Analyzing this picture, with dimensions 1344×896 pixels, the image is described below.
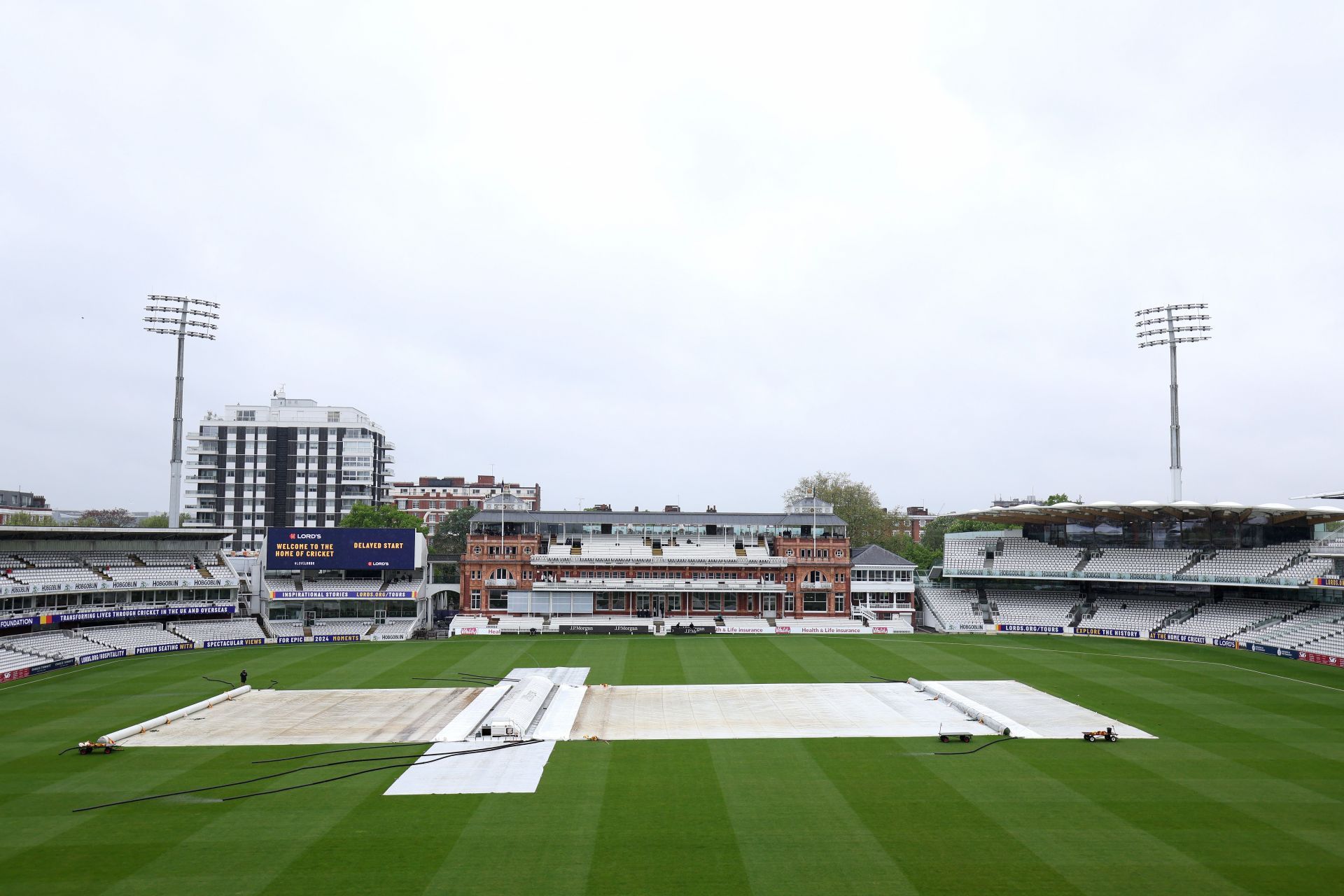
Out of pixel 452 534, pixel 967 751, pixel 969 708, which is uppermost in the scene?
pixel 452 534

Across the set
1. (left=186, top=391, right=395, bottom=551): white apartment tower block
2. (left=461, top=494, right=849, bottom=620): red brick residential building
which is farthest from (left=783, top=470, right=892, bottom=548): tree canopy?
(left=186, top=391, right=395, bottom=551): white apartment tower block

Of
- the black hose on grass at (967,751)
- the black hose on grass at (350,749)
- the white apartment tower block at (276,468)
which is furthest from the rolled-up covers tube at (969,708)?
the white apartment tower block at (276,468)

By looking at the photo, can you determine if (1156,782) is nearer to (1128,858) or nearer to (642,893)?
(1128,858)

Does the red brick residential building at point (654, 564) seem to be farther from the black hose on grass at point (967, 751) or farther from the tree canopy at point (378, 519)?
the black hose on grass at point (967, 751)

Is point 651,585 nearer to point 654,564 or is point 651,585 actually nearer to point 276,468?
point 654,564

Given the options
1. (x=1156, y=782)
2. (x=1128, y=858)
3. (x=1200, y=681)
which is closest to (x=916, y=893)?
(x=1128, y=858)

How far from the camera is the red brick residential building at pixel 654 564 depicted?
233 feet

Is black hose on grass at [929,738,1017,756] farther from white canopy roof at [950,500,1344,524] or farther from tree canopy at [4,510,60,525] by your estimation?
tree canopy at [4,510,60,525]

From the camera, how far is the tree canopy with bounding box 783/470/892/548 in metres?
102

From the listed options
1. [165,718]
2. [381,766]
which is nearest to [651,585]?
[165,718]

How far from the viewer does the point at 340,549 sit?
69.3 meters

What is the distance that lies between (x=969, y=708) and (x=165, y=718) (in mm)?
32965

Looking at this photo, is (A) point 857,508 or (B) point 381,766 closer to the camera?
(B) point 381,766

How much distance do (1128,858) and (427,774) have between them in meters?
20.0
